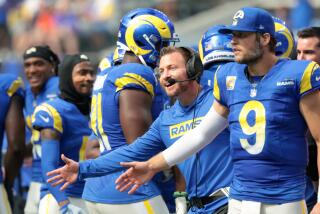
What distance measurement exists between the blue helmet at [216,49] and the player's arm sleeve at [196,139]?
49.3 inches

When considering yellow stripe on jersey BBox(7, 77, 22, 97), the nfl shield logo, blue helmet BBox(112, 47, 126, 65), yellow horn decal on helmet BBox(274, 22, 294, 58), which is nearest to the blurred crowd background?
yellow stripe on jersey BBox(7, 77, 22, 97)

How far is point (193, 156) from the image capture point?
6316 millimetres

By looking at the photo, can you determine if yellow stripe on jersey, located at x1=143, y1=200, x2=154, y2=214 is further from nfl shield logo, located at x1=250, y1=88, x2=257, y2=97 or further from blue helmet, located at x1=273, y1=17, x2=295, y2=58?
blue helmet, located at x1=273, y1=17, x2=295, y2=58

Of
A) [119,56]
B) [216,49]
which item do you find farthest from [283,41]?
[119,56]

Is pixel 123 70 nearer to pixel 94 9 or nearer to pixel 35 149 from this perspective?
pixel 35 149

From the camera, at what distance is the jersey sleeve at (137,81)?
6.51 meters

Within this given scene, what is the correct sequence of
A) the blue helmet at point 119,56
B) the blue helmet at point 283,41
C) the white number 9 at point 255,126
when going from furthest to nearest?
the blue helmet at point 283,41 → the blue helmet at point 119,56 → the white number 9 at point 255,126

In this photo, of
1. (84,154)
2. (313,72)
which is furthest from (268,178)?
(84,154)

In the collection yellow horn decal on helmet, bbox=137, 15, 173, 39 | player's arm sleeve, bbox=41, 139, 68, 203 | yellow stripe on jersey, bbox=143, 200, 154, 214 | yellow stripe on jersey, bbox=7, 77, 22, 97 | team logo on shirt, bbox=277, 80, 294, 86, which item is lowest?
yellow stripe on jersey, bbox=143, 200, 154, 214

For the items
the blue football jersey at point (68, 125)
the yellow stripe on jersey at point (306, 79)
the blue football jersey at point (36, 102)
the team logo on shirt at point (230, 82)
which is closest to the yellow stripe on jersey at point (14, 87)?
the blue football jersey at point (36, 102)

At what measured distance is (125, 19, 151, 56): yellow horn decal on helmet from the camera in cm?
700

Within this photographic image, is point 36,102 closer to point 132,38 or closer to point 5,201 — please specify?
point 5,201

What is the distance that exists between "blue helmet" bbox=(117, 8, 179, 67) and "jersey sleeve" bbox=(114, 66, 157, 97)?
1.42ft

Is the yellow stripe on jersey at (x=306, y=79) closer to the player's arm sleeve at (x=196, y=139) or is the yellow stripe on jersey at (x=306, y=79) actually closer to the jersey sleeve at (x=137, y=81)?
the player's arm sleeve at (x=196, y=139)
